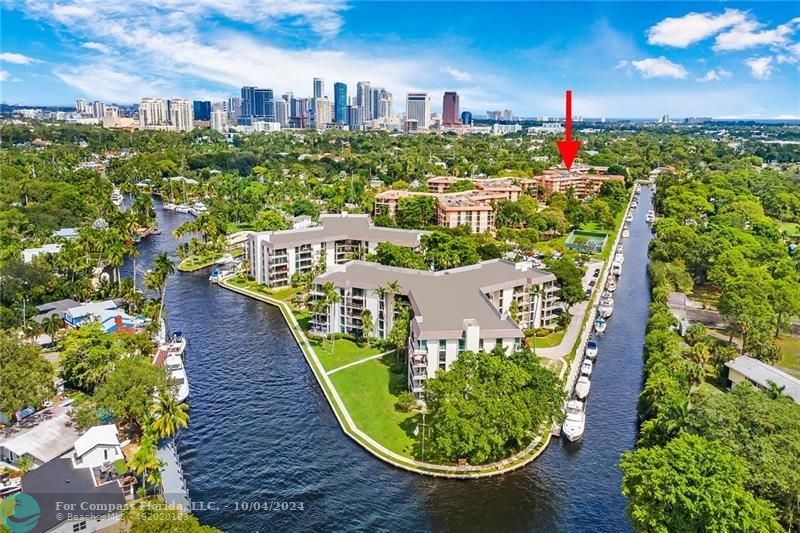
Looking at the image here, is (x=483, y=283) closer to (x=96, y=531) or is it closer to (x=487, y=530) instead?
(x=487, y=530)

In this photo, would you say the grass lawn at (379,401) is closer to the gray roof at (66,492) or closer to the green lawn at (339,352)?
the green lawn at (339,352)

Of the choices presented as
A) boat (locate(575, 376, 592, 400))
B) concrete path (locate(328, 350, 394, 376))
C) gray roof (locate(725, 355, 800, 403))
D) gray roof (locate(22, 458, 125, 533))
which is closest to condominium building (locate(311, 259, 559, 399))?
concrete path (locate(328, 350, 394, 376))

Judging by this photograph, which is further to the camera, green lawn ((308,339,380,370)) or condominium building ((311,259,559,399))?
green lawn ((308,339,380,370))

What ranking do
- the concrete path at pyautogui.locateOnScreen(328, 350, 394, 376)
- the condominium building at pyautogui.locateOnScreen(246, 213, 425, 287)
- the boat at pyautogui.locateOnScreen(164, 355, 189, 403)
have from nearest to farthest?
the boat at pyautogui.locateOnScreen(164, 355, 189, 403)
the concrete path at pyautogui.locateOnScreen(328, 350, 394, 376)
the condominium building at pyautogui.locateOnScreen(246, 213, 425, 287)

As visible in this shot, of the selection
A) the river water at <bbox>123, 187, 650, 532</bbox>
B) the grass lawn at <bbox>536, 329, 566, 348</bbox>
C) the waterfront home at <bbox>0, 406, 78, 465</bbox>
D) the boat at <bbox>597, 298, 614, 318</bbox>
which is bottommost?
the river water at <bbox>123, 187, 650, 532</bbox>

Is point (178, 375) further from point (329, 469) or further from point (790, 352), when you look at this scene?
point (790, 352)

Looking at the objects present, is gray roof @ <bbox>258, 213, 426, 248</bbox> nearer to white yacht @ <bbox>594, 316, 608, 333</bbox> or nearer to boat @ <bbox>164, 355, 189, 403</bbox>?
boat @ <bbox>164, 355, 189, 403</bbox>

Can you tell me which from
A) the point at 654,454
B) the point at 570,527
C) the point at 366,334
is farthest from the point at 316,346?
the point at 654,454

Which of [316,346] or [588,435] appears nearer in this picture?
[588,435]
